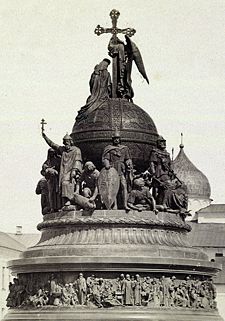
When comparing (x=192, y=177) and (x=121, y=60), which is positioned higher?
(x=192, y=177)

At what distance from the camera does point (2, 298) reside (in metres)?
69.6

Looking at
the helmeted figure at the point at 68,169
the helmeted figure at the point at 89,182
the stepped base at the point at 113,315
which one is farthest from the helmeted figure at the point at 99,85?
the stepped base at the point at 113,315

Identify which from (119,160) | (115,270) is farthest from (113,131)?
(115,270)

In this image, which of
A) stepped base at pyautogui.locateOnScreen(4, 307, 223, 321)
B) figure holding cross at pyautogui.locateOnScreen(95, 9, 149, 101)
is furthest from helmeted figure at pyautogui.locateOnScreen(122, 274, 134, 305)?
figure holding cross at pyautogui.locateOnScreen(95, 9, 149, 101)

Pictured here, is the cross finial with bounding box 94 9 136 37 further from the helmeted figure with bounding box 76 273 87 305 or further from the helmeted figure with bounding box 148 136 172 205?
the helmeted figure with bounding box 76 273 87 305

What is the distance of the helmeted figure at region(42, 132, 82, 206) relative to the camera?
2567cm

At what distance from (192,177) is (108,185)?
219 ft

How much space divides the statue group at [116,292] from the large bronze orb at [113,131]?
3382mm

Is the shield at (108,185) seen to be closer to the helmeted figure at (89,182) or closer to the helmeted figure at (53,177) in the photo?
the helmeted figure at (89,182)

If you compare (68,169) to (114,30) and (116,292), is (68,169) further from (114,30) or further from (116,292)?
(114,30)

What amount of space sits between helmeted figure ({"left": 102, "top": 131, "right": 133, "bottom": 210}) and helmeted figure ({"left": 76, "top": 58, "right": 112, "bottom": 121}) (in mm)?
2002

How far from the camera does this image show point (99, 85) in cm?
2770

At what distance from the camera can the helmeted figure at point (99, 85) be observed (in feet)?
90.2

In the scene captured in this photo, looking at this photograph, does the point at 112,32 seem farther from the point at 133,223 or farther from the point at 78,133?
the point at 133,223
